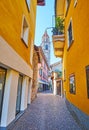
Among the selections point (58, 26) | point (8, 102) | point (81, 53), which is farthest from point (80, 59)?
point (58, 26)

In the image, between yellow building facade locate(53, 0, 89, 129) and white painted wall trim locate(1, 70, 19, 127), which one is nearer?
yellow building facade locate(53, 0, 89, 129)

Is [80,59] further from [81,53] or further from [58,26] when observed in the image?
[58,26]

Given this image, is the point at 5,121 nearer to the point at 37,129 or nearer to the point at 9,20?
the point at 37,129

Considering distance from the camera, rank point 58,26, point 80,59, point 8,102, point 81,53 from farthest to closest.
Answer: point 58,26 → point 80,59 → point 81,53 → point 8,102

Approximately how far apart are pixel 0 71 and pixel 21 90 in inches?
123

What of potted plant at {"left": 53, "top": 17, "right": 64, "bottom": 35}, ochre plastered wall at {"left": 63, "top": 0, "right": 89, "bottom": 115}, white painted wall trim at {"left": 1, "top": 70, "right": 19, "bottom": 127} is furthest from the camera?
potted plant at {"left": 53, "top": 17, "right": 64, "bottom": 35}

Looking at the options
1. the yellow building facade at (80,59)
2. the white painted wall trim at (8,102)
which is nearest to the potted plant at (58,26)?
the yellow building facade at (80,59)

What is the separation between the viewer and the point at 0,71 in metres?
4.09

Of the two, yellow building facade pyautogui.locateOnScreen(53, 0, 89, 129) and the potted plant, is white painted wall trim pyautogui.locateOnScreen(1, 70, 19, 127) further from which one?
the potted plant

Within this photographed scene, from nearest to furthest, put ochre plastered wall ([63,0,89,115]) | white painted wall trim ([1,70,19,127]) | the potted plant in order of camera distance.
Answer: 1. ochre plastered wall ([63,0,89,115])
2. white painted wall trim ([1,70,19,127])
3. the potted plant

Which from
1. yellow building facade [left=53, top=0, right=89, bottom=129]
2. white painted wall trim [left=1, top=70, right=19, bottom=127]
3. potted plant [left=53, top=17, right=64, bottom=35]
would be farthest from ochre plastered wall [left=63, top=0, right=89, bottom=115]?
potted plant [left=53, top=17, right=64, bottom=35]

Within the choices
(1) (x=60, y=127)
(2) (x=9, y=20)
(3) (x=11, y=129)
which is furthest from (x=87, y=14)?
(3) (x=11, y=129)

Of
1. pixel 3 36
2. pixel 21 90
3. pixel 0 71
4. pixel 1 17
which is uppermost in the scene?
pixel 1 17

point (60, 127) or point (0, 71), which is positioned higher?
point (0, 71)
